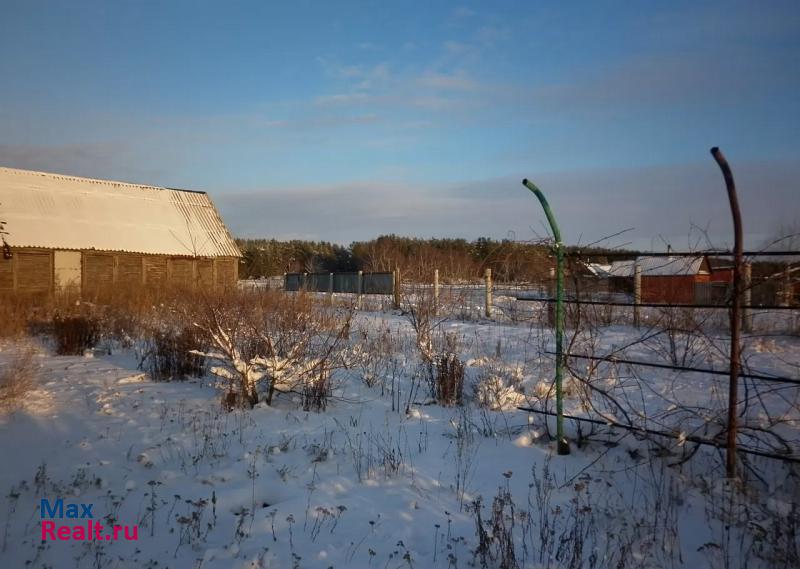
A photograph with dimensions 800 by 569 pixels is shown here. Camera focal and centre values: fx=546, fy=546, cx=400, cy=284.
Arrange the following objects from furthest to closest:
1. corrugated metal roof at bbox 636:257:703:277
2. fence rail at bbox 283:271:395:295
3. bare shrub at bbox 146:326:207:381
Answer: fence rail at bbox 283:271:395:295, bare shrub at bbox 146:326:207:381, corrugated metal roof at bbox 636:257:703:277

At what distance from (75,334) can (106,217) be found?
630 inches

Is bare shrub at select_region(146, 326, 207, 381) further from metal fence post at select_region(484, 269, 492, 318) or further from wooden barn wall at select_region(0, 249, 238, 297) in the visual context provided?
wooden barn wall at select_region(0, 249, 238, 297)

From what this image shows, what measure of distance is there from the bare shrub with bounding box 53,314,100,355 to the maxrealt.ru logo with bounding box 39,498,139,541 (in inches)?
280

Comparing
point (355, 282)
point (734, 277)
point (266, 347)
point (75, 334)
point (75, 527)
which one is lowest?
point (75, 527)

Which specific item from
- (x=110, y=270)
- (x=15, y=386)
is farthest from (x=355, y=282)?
(x=15, y=386)

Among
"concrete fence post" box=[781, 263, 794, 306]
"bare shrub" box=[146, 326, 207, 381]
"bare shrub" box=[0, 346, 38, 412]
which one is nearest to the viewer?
"concrete fence post" box=[781, 263, 794, 306]

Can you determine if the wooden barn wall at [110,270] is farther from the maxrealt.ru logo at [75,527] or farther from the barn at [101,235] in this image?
the maxrealt.ru logo at [75,527]

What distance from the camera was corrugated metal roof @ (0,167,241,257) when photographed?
22.1 metres

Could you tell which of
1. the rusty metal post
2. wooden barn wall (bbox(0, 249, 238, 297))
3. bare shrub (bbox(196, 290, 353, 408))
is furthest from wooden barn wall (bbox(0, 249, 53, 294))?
the rusty metal post

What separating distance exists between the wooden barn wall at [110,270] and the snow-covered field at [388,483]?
12.7 m

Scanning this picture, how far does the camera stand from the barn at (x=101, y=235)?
21266 mm

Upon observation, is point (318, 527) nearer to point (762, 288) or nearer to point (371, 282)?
point (762, 288)

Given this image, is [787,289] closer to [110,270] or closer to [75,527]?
[75,527]

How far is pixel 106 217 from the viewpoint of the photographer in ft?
80.4
